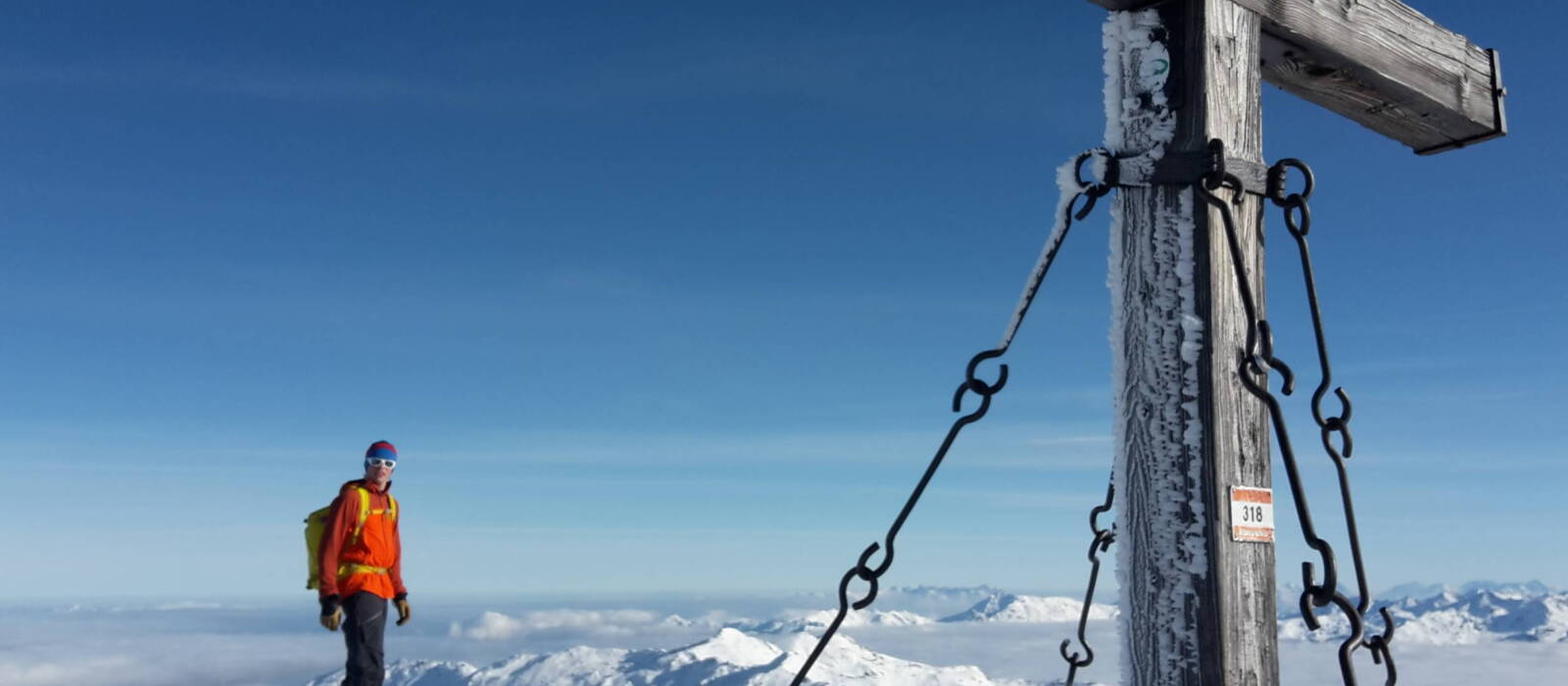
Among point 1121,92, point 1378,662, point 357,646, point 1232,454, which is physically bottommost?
point 357,646

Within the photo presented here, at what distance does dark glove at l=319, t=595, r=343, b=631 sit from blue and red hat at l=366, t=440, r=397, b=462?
120cm

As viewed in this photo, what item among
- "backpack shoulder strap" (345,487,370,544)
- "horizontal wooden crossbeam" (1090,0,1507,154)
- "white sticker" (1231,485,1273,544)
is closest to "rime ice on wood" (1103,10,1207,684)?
"white sticker" (1231,485,1273,544)

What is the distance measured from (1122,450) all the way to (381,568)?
7.54m

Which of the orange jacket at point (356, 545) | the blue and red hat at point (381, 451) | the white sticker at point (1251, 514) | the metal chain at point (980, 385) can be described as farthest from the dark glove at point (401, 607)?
the white sticker at point (1251, 514)

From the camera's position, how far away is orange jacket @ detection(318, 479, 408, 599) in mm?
9094

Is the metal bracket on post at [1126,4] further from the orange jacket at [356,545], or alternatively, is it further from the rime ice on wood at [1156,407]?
the orange jacket at [356,545]

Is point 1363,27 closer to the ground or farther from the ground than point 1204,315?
farther from the ground

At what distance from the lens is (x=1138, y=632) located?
11.5ft

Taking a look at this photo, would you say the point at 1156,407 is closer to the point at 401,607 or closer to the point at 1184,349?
the point at 1184,349

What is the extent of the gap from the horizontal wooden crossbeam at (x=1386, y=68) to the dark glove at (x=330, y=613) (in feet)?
25.8

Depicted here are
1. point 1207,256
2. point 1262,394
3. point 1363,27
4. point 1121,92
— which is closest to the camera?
point 1262,394

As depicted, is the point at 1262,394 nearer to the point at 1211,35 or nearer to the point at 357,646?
the point at 1211,35

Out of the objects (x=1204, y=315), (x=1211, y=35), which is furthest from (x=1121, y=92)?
(x=1204, y=315)

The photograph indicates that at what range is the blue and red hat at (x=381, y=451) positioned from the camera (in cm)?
947
